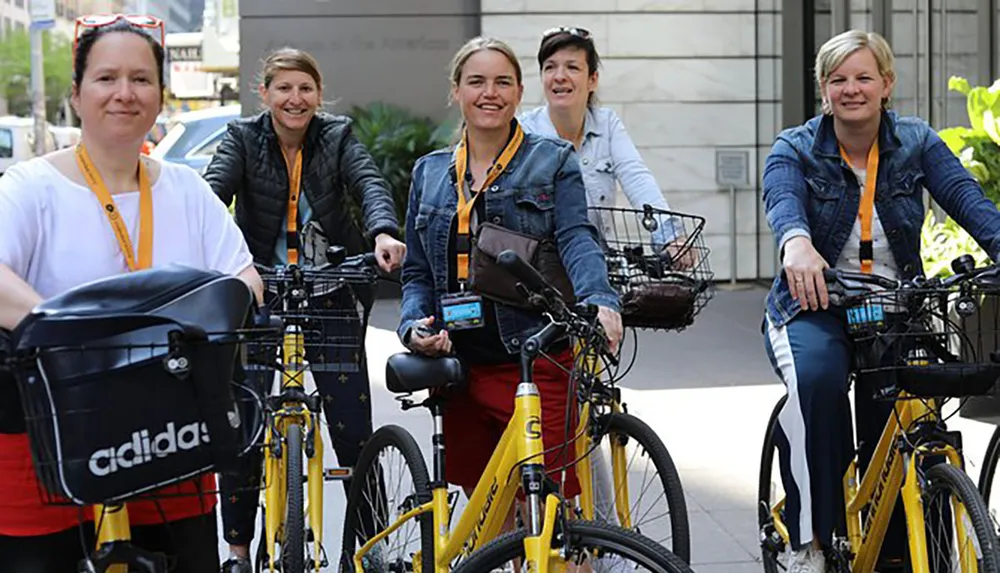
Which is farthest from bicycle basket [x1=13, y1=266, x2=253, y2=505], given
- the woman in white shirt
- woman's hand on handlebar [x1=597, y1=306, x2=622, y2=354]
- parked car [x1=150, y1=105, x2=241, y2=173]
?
parked car [x1=150, y1=105, x2=241, y2=173]

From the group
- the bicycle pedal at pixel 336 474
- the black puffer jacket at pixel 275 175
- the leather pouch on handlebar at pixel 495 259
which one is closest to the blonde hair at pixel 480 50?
the leather pouch on handlebar at pixel 495 259

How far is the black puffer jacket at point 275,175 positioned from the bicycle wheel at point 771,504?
64.1 inches

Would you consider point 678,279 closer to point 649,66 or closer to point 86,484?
point 86,484

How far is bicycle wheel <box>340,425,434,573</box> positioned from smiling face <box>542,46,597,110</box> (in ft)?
5.24

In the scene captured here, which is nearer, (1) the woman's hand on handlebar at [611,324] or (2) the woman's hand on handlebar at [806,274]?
(1) the woman's hand on handlebar at [611,324]

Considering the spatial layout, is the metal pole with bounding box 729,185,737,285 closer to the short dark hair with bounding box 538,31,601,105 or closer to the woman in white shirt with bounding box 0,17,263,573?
the short dark hair with bounding box 538,31,601,105

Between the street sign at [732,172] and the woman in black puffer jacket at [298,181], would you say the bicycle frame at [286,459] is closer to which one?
the woman in black puffer jacket at [298,181]

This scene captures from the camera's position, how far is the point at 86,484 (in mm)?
3070

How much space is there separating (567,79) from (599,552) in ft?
9.30

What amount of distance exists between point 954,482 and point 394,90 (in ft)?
41.5

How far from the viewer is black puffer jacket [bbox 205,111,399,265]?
19.5 feet

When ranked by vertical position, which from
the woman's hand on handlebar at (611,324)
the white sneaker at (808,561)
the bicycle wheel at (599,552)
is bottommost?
the white sneaker at (808,561)

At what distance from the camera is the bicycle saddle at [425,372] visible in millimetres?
4738

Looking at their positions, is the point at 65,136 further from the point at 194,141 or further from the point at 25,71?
the point at 194,141
